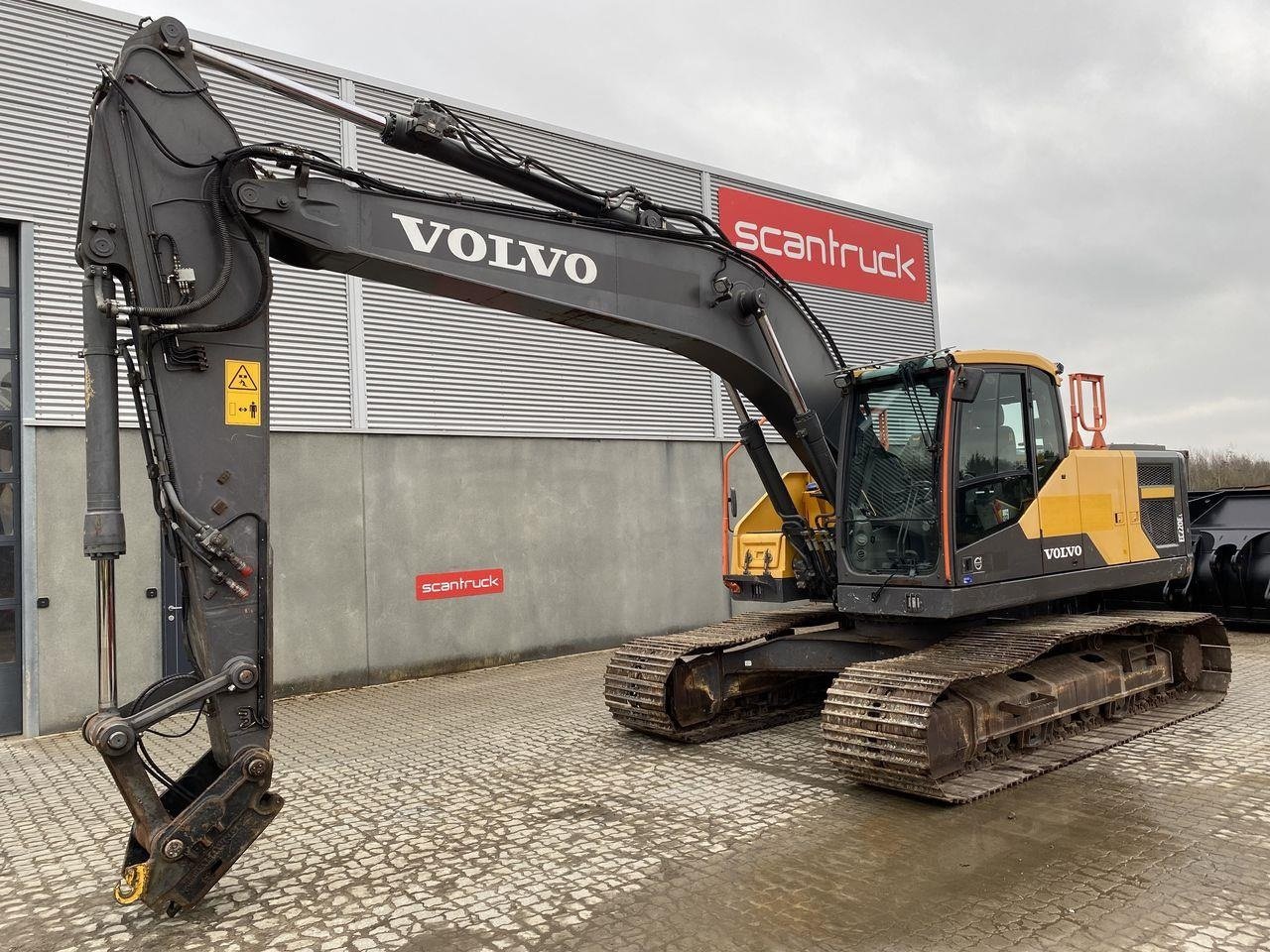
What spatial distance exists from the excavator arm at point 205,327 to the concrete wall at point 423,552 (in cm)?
515

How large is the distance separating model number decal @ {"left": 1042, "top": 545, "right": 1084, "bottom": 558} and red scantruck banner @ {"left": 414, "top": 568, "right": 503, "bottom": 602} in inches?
260

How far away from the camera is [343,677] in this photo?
1016cm

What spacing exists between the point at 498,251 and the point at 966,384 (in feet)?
10.3

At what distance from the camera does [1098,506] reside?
7.08 meters

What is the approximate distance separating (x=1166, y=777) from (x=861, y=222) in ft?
37.2

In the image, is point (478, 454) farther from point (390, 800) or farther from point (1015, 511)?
point (1015, 511)

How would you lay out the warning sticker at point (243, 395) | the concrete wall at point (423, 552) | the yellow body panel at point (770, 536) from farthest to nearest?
the concrete wall at point (423, 552), the yellow body panel at point (770, 536), the warning sticker at point (243, 395)

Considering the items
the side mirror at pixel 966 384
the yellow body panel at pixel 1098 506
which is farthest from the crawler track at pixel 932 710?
the side mirror at pixel 966 384

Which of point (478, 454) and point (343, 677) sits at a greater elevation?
point (478, 454)

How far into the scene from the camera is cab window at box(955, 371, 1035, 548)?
6145 millimetres

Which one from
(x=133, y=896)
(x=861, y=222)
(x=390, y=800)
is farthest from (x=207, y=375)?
(x=861, y=222)

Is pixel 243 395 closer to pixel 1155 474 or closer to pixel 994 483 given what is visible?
pixel 994 483

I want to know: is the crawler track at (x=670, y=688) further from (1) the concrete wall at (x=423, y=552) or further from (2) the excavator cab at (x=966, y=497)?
(1) the concrete wall at (x=423, y=552)

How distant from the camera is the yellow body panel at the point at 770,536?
7.34 metres
